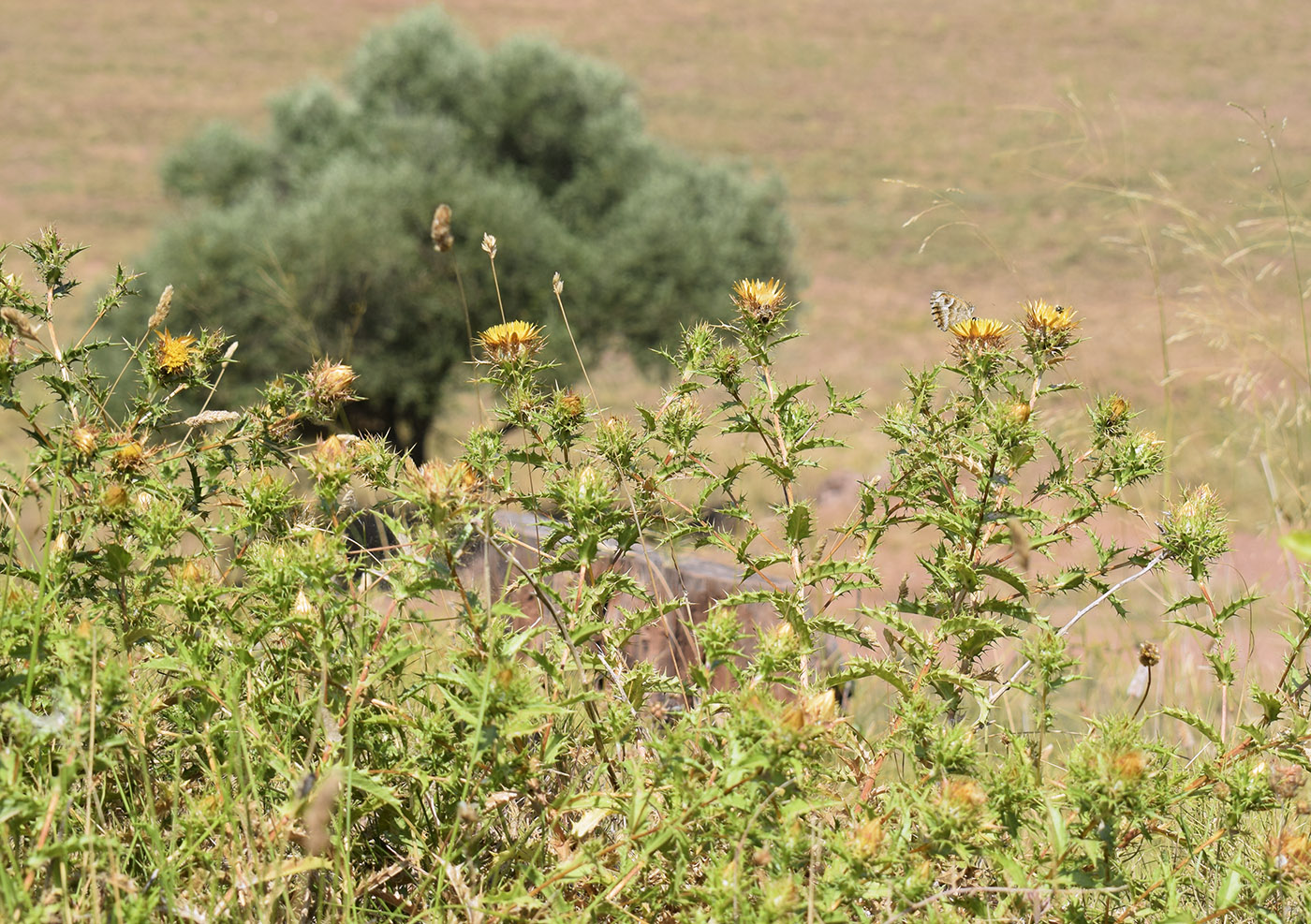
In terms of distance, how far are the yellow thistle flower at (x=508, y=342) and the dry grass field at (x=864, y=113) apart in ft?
28.5

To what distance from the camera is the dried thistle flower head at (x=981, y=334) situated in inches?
57.8

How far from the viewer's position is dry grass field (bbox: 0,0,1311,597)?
1838cm

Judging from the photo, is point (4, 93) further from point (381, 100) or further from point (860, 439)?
point (860, 439)

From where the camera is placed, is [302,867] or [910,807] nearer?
[302,867]

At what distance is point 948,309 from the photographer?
1682 millimetres

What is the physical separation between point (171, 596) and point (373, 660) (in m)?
0.27

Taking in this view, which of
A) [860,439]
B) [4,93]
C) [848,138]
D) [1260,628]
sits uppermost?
[4,93]

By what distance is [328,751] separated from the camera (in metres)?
1.17

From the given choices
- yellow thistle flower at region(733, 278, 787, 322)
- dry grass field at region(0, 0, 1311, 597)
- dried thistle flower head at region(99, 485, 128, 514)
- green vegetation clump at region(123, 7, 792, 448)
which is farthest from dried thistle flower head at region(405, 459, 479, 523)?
dry grass field at region(0, 0, 1311, 597)

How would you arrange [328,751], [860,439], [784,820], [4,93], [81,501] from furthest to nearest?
[4,93]
[860,439]
[81,501]
[328,751]
[784,820]

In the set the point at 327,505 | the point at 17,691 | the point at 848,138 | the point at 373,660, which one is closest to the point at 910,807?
the point at 373,660

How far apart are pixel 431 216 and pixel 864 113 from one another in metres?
Result: 24.2

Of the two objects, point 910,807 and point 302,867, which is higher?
point 302,867

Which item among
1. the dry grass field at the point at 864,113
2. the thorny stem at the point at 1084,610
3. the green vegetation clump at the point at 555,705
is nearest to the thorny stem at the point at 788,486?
the green vegetation clump at the point at 555,705
